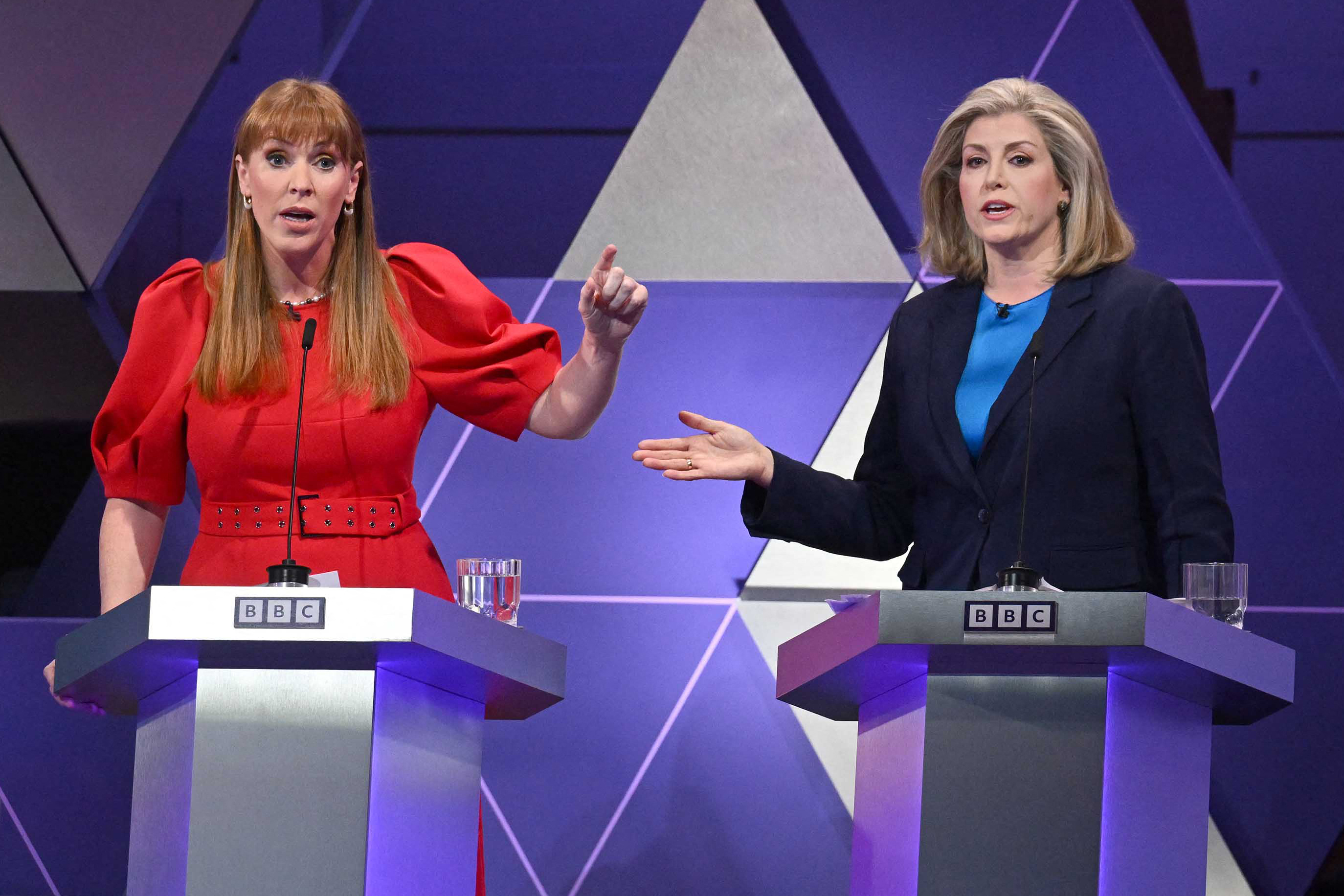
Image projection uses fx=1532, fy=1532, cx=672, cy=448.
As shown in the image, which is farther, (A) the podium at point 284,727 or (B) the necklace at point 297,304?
(B) the necklace at point 297,304

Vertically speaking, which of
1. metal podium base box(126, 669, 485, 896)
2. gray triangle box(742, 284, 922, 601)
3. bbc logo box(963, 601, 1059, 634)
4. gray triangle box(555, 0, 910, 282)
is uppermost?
gray triangle box(555, 0, 910, 282)

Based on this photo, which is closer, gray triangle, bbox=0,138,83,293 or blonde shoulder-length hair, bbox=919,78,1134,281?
blonde shoulder-length hair, bbox=919,78,1134,281

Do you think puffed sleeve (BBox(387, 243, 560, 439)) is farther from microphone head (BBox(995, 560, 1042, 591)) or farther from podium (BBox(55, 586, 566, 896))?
microphone head (BBox(995, 560, 1042, 591))

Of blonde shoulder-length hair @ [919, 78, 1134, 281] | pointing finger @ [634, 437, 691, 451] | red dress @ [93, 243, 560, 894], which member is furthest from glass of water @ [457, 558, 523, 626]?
blonde shoulder-length hair @ [919, 78, 1134, 281]

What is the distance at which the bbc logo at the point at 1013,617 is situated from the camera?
1.77 m

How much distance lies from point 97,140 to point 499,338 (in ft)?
5.88

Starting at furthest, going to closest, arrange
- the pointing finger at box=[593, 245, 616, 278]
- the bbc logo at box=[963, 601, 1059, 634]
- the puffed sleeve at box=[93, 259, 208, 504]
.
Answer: the puffed sleeve at box=[93, 259, 208, 504]
the pointing finger at box=[593, 245, 616, 278]
the bbc logo at box=[963, 601, 1059, 634]

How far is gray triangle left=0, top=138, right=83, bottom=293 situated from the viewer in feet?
12.7

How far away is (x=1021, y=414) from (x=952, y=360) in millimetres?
202

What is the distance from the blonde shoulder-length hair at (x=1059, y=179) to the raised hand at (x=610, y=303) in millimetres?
644

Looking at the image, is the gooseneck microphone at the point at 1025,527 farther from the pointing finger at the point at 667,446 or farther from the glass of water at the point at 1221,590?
the pointing finger at the point at 667,446

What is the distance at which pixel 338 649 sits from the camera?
1.82 meters

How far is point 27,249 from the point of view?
389 cm

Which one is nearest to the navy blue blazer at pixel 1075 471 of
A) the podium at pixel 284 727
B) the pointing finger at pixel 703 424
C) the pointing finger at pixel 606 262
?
the pointing finger at pixel 703 424
